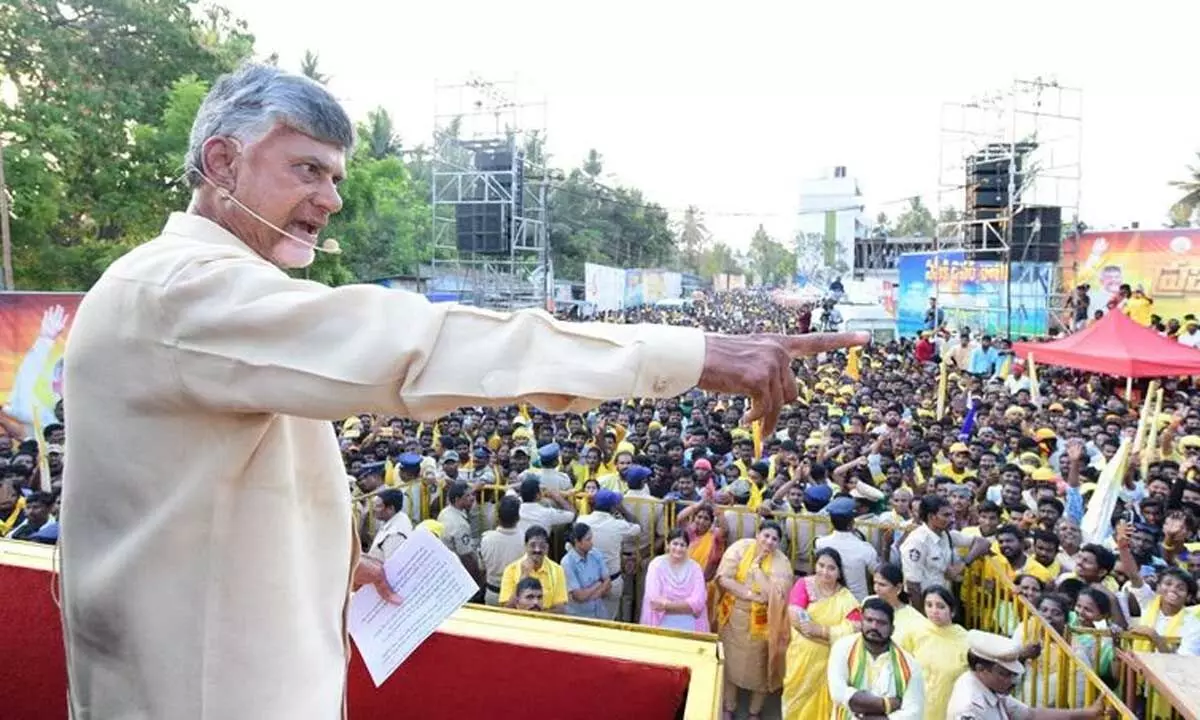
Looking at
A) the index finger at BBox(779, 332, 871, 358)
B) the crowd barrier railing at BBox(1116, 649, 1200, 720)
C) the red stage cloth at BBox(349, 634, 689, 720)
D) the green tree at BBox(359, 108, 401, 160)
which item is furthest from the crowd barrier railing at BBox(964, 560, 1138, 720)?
the green tree at BBox(359, 108, 401, 160)

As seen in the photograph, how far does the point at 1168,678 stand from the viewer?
115 inches

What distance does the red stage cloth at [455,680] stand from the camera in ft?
5.54

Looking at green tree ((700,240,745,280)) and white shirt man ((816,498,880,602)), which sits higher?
green tree ((700,240,745,280))

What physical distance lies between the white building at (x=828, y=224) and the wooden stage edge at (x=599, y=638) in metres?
50.8

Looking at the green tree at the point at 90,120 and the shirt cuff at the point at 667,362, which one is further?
the green tree at the point at 90,120

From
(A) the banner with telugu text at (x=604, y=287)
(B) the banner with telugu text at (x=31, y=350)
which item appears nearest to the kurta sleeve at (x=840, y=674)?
(B) the banner with telugu text at (x=31, y=350)

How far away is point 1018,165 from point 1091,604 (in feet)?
57.4

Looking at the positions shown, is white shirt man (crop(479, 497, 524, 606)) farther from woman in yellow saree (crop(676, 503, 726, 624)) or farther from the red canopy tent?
the red canopy tent

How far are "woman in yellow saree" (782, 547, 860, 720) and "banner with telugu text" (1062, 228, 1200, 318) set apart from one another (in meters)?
17.8

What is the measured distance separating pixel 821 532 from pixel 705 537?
35.3 inches

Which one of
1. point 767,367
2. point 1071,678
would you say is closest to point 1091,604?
point 1071,678

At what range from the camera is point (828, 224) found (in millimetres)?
69500

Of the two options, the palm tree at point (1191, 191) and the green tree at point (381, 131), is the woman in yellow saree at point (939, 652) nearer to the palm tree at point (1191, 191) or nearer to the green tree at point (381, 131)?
the green tree at point (381, 131)

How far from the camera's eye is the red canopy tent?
380 inches
